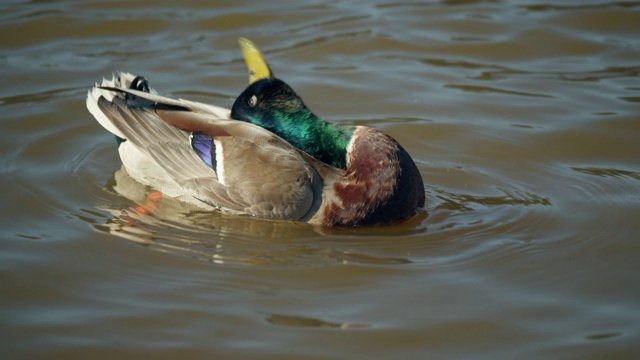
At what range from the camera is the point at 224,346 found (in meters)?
4.45

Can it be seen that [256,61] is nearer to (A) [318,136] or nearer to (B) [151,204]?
(A) [318,136]

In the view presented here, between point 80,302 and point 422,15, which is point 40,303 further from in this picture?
point 422,15

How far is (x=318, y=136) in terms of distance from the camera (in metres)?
6.19

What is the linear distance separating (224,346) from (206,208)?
1741 millimetres

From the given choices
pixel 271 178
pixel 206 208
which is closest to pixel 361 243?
pixel 271 178

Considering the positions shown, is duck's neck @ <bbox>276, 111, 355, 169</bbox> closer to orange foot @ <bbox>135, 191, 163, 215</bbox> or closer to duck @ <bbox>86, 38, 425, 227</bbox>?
duck @ <bbox>86, 38, 425, 227</bbox>

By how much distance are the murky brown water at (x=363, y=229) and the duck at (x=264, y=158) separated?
154 mm

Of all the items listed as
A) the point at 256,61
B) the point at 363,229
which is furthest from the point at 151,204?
the point at 363,229

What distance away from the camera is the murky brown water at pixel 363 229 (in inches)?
182

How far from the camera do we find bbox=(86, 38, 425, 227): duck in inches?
229

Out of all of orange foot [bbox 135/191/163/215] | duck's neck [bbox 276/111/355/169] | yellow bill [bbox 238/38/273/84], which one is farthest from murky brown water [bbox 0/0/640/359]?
yellow bill [bbox 238/38/273/84]

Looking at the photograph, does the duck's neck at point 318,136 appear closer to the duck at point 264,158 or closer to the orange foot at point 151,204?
the duck at point 264,158

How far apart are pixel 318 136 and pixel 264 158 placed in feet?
1.76

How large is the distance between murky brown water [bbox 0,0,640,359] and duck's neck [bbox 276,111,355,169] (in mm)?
629
